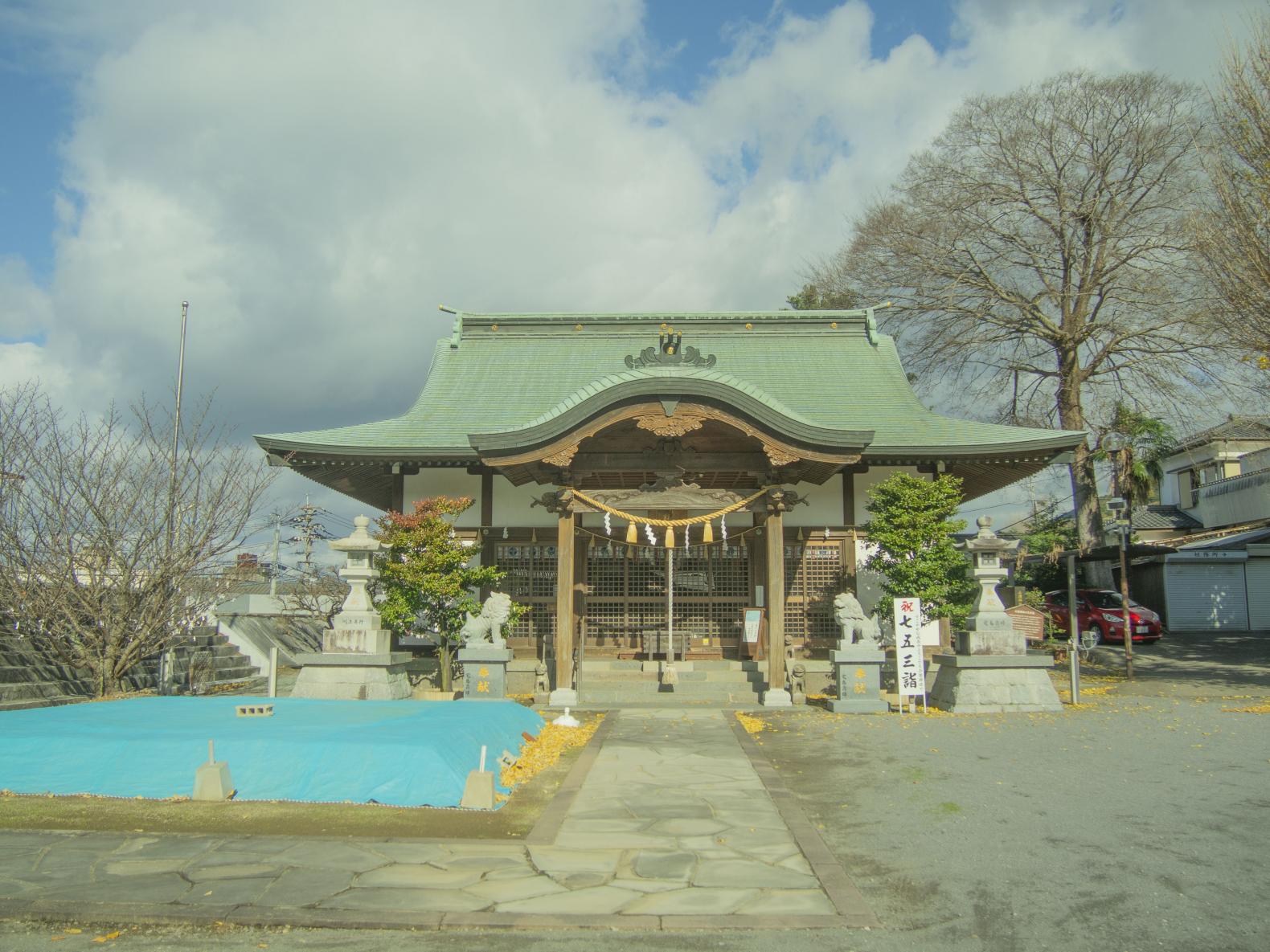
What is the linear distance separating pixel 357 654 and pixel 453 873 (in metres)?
7.68

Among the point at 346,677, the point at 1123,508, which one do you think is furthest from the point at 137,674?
the point at 1123,508

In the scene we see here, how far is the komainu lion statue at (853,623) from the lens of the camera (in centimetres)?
1291

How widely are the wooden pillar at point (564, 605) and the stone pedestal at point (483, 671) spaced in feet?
3.09

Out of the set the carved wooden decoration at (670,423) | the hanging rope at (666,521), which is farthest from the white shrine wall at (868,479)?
the carved wooden decoration at (670,423)

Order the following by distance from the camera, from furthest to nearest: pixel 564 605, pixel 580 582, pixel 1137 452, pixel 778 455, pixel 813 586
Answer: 1. pixel 1137 452
2. pixel 813 586
3. pixel 580 582
4. pixel 564 605
5. pixel 778 455

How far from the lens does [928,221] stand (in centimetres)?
2702

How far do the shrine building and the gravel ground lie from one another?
13.2 feet

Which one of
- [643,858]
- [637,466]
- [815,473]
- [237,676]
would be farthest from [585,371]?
[643,858]

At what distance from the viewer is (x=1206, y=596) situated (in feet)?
86.7

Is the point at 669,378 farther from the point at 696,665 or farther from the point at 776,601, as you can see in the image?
the point at 696,665

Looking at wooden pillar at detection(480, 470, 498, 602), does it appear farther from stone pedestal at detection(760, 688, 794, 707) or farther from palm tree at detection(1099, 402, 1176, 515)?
palm tree at detection(1099, 402, 1176, 515)

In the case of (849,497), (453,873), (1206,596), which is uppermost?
(849,497)

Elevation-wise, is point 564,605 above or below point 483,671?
above

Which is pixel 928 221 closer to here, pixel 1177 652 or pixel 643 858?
pixel 1177 652
